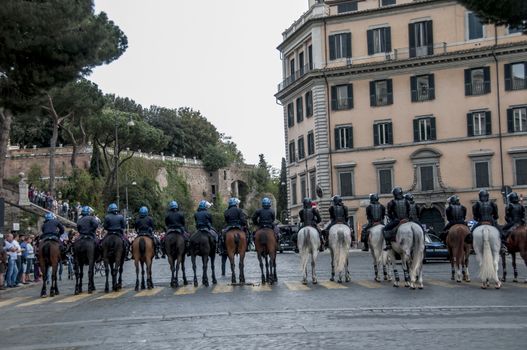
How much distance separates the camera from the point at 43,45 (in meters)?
27.5

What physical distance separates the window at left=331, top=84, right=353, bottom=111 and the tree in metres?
39.4

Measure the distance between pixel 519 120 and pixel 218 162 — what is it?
71008 millimetres

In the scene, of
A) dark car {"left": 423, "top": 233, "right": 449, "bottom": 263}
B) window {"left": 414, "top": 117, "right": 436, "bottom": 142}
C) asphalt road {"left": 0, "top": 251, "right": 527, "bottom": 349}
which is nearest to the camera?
asphalt road {"left": 0, "top": 251, "right": 527, "bottom": 349}

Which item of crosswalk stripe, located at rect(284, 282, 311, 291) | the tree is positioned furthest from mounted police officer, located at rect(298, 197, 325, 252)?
the tree

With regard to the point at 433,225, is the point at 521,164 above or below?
above

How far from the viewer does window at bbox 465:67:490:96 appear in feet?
208

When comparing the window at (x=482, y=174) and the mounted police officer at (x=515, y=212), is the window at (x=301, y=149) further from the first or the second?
the mounted police officer at (x=515, y=212)

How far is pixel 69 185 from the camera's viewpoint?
85562 mm

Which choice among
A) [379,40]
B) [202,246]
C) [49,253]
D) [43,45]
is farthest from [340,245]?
[379,40]

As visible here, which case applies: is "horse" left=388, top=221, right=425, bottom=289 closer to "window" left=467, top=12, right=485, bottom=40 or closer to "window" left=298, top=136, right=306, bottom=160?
"window" left=467, top=12, right=485, bottom=40

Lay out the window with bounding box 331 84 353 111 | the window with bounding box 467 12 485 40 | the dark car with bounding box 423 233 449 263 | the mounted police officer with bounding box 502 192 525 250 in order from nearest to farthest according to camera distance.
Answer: the mounted police officer with bounding box 502 192 525 250, the dark car with bounding box 423 233 449 263, the window with bounding box 467 12 485 40, the window with bounding box 331 84 353 111

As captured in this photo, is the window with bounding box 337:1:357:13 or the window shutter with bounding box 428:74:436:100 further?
the window with bounding box 337:1:357:13

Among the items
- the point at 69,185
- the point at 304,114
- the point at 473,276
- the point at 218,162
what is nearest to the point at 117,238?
the point at 473,276

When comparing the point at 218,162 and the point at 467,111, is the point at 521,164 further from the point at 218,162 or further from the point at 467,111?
the point at 218,162
